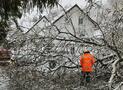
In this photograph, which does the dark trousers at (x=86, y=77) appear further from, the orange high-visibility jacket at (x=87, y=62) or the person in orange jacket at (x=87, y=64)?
the orange high-visibility jacket at (x=87, y=62)

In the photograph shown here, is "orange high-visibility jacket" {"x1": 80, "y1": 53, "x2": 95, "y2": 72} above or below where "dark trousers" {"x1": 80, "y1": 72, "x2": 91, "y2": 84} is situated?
above

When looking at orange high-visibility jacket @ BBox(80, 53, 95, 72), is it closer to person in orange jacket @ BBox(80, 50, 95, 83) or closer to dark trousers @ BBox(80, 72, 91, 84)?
person in orange jacket @ BBox(80, 50, 95, 83)

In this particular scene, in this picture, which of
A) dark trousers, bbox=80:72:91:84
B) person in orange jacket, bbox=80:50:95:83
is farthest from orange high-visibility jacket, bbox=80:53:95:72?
dark trousers, bbox=80:72:91:84

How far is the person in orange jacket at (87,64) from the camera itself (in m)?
9.63

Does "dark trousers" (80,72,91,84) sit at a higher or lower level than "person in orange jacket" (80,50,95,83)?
lower

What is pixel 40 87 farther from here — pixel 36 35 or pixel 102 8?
pixel 102 8

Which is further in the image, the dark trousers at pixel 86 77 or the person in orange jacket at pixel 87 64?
the person in orange jacket at pixel 87 64

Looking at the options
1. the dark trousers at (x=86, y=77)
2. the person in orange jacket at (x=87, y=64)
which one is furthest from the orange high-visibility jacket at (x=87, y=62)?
the dark trousers at (x=86, y=77)

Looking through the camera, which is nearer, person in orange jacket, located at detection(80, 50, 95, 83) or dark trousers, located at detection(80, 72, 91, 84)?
dark trousers, located at detection(80, 72, 91, 84)

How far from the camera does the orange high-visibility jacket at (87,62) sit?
9656 millimetres

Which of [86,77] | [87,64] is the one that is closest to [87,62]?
[87,64]

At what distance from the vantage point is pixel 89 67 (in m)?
9.75

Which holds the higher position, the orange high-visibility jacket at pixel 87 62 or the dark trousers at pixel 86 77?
the orange high-visibility jacket at pixel 87 62

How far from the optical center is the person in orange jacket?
963 cm
